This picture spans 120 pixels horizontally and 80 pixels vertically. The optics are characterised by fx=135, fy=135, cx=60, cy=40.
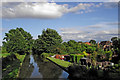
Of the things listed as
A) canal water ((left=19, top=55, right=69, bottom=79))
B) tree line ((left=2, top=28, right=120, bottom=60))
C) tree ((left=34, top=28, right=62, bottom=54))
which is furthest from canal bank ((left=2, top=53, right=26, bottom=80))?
tree ((left=34, top=28, right=62, bottom=54))

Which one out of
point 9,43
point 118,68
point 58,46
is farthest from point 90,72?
point 58,46

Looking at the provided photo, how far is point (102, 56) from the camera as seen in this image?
71.1 feet

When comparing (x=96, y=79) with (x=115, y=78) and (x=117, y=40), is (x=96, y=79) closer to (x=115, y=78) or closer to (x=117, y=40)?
(x=115, y=78)

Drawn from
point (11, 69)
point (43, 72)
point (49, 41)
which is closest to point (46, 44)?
point (49, 41)

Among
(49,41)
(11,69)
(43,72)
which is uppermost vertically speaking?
(49,41)

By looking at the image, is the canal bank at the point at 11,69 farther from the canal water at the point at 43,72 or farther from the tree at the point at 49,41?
the tree at the point at 49,41

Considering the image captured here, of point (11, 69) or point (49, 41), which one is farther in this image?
point (49, 41)

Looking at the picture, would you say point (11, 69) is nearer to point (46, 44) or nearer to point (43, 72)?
point (43, 72)

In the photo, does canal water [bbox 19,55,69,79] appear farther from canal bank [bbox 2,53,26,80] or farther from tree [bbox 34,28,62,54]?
tree [bbox 34,28,62,54]

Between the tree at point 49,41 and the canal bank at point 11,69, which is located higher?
the tree at point 49,41

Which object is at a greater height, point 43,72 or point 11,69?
point 11,69

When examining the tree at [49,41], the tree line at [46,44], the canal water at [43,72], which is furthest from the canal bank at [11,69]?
the tree at [49,41]

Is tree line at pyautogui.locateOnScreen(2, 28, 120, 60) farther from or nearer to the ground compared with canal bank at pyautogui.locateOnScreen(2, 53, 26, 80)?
farther from the ground

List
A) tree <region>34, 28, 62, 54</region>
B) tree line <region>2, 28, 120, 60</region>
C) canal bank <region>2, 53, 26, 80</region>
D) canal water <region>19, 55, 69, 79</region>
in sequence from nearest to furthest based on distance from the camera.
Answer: canal bank <region>2, 53, 26, 80</region> < canal water <region>19, 55, 69, 79</region> < tree line <region>2, 28, 120, 60</region> < tree <region>34, 28, 62, 54</region>
